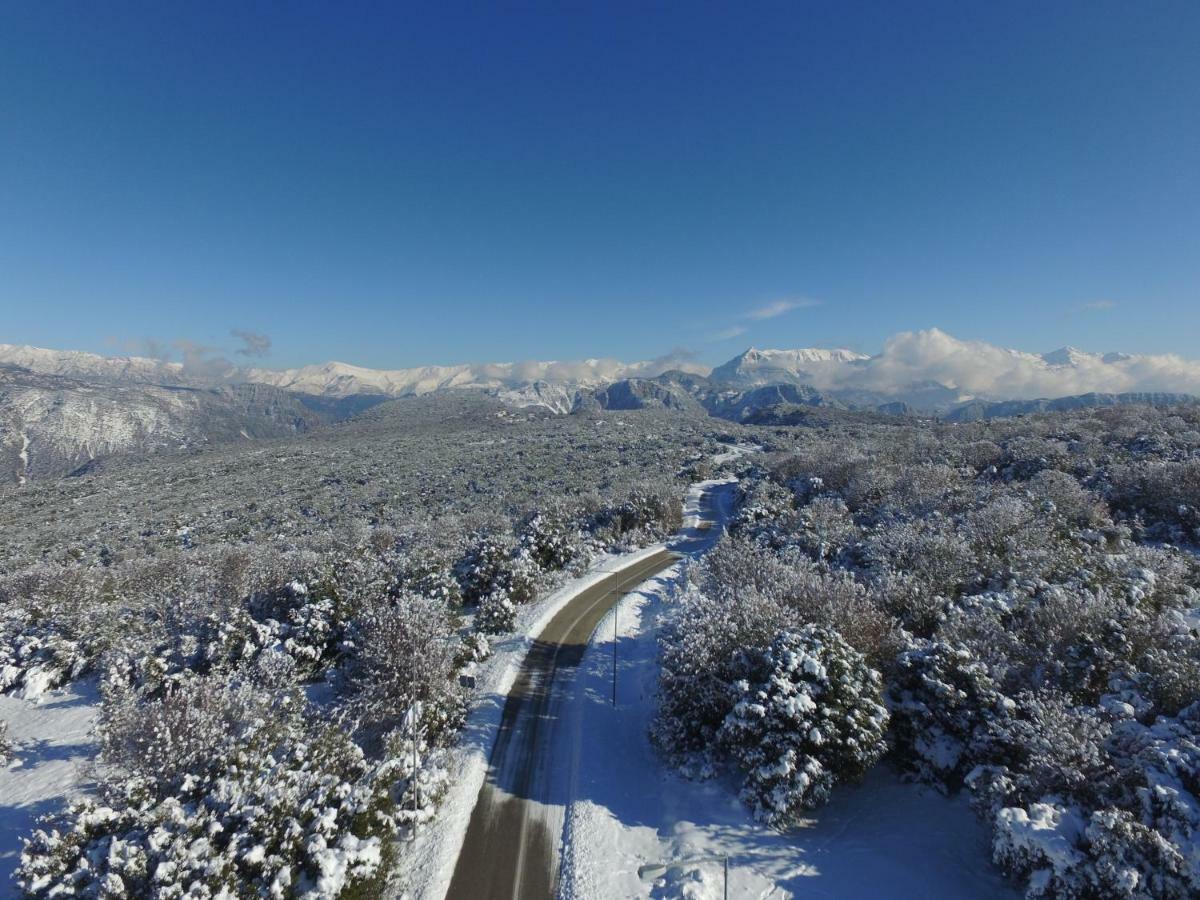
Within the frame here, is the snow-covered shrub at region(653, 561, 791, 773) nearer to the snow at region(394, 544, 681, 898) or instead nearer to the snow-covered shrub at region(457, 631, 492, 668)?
the snow at region(394, 544, 681, 898)

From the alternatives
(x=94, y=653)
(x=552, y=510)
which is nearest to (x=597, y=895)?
(x=94, y=653)

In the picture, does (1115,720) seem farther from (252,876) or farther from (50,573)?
(50,573)

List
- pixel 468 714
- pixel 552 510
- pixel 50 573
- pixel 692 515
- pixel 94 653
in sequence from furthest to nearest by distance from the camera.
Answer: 1. pixel 692 515
2. pixel 552 510
3. pixel 50 573
4. pixel 94 653
5. pixel 468 714

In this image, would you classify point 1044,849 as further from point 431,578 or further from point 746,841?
point 431,578

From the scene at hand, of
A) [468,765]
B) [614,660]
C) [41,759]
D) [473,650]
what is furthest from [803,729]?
[41,759]

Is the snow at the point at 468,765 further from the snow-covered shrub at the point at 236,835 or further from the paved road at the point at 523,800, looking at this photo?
the snow-covered shrub at the point at 236,835

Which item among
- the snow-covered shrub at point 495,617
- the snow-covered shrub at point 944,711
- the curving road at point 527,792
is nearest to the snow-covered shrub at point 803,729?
the snow-covered shrub at point 944,711
